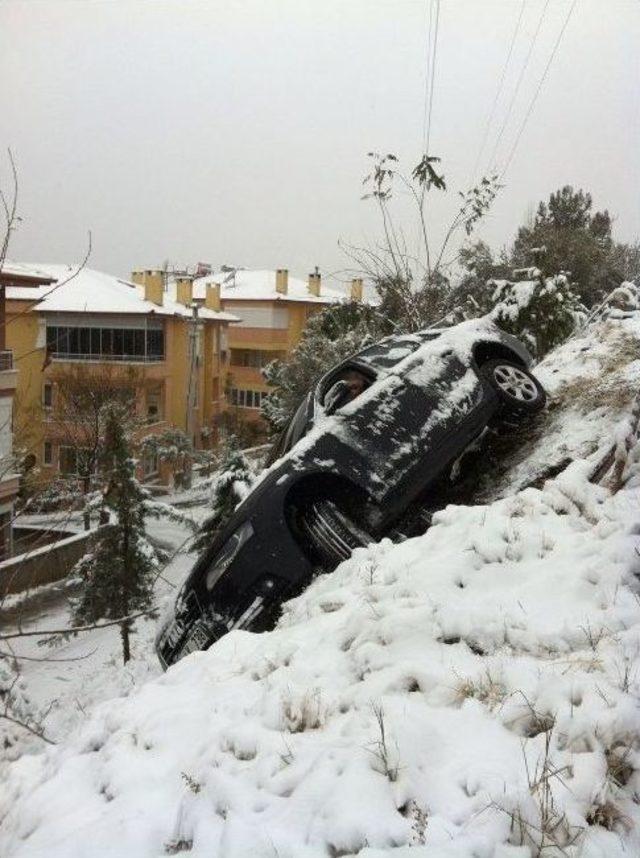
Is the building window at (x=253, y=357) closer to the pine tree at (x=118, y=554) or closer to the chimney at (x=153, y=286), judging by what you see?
the chimney at (x=153, y=286)

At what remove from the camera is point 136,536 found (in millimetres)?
13742

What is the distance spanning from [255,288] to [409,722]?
42.8 m

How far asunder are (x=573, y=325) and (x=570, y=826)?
34.4 feet

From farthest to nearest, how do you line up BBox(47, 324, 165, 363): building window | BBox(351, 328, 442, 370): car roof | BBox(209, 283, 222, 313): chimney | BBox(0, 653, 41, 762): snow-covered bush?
BBox(209, 283, 222, 313): chimney
BBox(47, 324, 165, 363): building window
BBox(0, 653, 41, 762): snow-covered bush
BBox(351, 328, 442, 370): car roof

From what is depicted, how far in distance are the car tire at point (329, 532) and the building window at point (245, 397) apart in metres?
37.5

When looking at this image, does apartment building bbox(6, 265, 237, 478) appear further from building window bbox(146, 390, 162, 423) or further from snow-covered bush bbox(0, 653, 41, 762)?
snow-covered bush bbox(0, 653, 41, 762)

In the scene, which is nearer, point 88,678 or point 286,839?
point 286,839

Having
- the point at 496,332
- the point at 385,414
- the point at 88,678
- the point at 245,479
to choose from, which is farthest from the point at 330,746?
the point at 88,678

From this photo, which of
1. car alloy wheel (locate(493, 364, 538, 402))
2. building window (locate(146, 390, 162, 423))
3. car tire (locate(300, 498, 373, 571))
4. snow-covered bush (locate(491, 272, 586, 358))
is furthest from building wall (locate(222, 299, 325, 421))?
car tire (locate(300, 498, 373, 571))

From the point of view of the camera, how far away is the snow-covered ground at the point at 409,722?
2.14 meters

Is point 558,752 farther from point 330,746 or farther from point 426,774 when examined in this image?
point 330,746

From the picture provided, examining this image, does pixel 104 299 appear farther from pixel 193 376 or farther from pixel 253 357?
pixel 253 357

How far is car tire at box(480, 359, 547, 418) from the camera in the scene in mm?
5746

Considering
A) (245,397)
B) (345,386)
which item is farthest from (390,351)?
(245,397)
